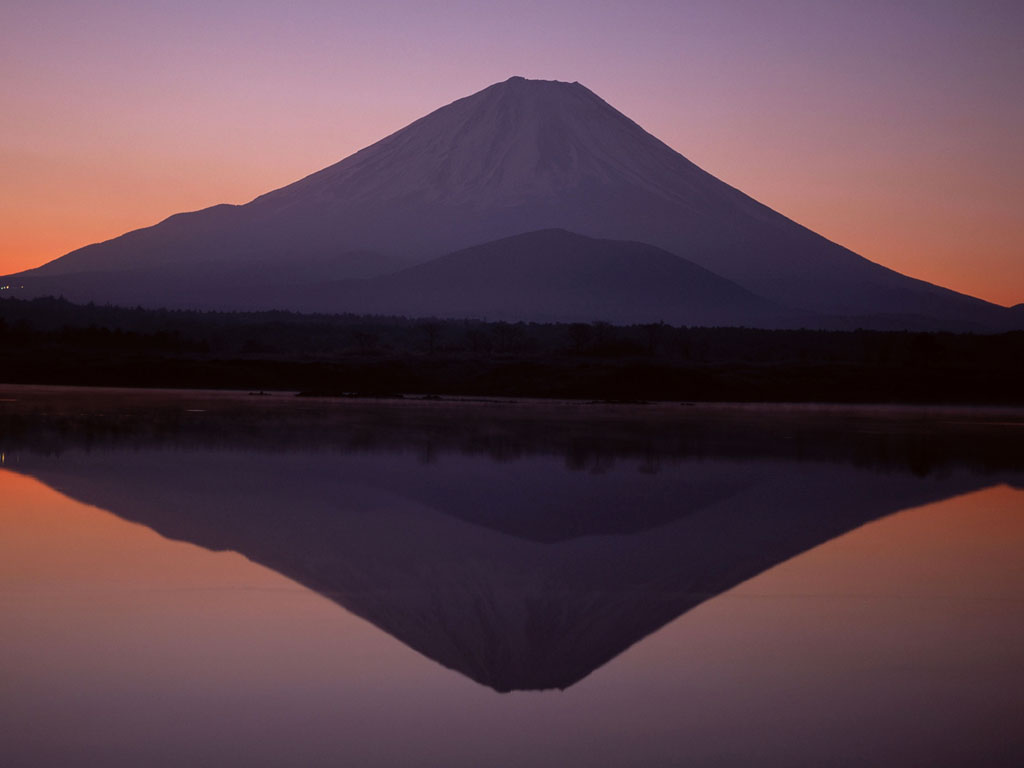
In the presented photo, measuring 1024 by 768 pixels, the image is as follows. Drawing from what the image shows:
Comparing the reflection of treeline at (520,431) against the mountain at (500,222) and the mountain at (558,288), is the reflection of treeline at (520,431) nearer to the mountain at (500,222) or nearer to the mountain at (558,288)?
the mountain at (558,288)

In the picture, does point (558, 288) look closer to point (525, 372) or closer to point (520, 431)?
point (525, 372)

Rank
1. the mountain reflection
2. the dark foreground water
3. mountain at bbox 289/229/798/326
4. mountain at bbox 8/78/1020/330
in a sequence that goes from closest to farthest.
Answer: the dark foreground water, the mountain reflection, mountain at bbox 289/229/798/326, mountain at bbox 8/78/1020/330

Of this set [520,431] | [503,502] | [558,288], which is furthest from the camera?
[558,288]

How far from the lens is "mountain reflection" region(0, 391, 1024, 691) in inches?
291

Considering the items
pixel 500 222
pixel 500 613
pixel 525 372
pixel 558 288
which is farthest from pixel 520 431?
pixel 500 222

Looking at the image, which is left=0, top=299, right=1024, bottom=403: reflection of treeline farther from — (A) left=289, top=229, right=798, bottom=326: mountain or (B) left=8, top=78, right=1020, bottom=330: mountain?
(B) left=8, top=78, right=1020, bottom=330: mountain

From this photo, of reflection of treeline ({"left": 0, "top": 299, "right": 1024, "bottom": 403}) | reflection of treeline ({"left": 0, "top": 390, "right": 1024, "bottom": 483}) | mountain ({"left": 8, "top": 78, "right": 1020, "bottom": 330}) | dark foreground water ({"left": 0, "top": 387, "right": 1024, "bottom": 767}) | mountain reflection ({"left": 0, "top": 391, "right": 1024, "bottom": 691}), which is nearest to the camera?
dark foreground water ({"left": 0, "top": 387, "right": 1024, "bottom": 767})

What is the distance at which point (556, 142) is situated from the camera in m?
183

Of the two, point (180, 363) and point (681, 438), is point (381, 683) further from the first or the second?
point (180, 363)

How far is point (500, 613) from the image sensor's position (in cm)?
736

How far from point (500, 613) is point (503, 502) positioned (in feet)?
15.7

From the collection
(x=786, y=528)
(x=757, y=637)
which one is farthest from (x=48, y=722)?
(x=786, y=528)

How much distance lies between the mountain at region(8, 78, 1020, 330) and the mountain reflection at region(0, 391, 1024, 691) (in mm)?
130800

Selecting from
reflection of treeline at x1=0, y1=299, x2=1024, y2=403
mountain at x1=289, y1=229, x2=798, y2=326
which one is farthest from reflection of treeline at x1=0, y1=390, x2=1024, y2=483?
mountain at x1=289, y1=229, x2=798, y2=326
